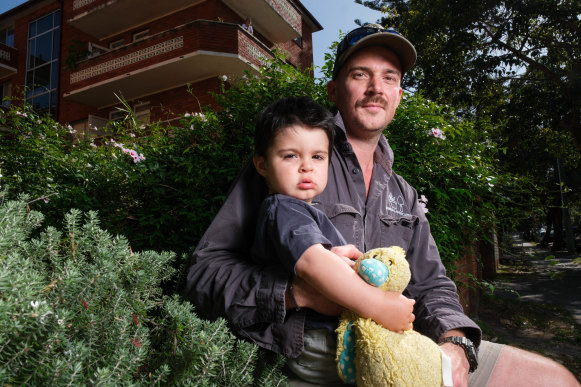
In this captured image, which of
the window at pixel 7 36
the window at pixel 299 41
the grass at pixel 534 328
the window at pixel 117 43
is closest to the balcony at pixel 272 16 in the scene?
the window at pixel 299 41

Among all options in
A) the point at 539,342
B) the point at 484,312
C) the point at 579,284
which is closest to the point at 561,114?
the point at 579,284


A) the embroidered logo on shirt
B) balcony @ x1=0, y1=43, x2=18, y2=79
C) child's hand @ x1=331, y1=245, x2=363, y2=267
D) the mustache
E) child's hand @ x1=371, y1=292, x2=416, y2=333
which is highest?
balcony @ x1=0, y1=43, x2=18, y2=79

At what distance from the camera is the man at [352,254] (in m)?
Result: 1.38

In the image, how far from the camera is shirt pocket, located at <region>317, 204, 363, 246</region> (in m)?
1.80

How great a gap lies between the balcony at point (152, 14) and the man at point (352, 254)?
17.4 metres

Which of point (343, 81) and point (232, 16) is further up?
point (232, 16)

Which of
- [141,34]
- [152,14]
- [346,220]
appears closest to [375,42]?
[346,220]

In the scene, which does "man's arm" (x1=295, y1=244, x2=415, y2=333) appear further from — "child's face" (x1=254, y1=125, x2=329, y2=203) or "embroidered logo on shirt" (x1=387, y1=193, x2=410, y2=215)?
"embroidered logo on shirt" (x1=387, y1=193, x2=410, y2=215)

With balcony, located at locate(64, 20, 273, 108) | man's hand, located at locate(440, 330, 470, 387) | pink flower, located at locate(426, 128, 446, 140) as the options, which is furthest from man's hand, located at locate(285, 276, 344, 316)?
balcony, located at locate(64, 20, 273, 108)

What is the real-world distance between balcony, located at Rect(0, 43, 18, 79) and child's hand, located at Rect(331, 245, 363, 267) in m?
29.3

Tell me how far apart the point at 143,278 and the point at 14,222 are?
426mm

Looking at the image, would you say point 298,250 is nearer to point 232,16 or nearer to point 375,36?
point 375,36

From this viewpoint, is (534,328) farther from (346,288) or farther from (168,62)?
(168,62)

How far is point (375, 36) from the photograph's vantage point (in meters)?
2.06
